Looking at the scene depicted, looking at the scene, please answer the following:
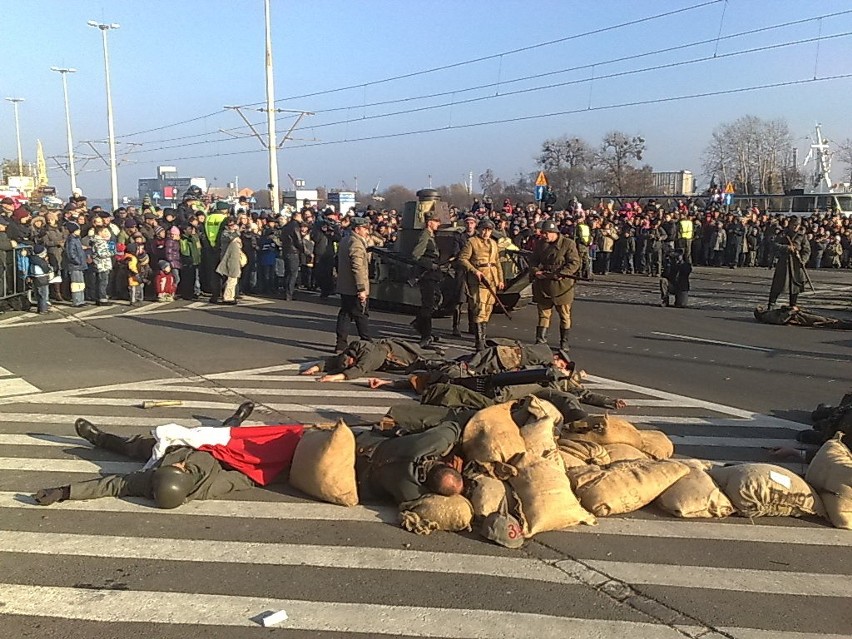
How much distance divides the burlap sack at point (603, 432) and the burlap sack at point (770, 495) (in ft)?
2.88

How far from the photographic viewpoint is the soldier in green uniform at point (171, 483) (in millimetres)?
5324

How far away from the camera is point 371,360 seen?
9797 millimetres

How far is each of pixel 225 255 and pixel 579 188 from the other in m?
54.8

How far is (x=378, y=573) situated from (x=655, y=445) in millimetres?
2816

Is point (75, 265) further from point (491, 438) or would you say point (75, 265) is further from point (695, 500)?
point (695, 500)

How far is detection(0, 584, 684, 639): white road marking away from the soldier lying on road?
1.16 meters

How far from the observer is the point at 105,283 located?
16469 millimetres

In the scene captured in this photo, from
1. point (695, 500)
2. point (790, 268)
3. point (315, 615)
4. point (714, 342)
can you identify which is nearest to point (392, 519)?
point (315, 615)

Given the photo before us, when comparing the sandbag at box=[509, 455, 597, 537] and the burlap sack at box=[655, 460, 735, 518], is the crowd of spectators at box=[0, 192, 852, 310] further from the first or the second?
the burlap sack at box=[655, 460, 735, 518]

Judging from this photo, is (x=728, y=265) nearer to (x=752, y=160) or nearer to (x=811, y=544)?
(x=811, y=544)

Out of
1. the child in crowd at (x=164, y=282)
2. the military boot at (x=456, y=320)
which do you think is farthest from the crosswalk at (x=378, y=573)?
the child in crowd at (x=164, y=282)

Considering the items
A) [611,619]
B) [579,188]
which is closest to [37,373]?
[611,619]

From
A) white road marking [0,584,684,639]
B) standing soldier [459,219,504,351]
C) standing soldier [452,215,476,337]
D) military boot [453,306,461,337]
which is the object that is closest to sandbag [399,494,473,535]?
white road marking [0,584,684,639]

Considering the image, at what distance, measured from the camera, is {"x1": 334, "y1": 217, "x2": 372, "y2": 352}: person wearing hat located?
1066 cm
